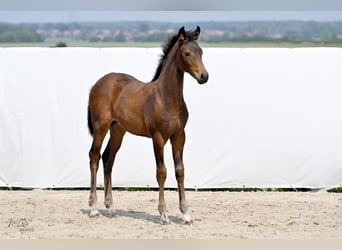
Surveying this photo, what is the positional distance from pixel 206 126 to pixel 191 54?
230 centimetres

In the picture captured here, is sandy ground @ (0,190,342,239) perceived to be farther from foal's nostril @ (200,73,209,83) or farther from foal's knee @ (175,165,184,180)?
foal's nostril @ (200,73,209,83)

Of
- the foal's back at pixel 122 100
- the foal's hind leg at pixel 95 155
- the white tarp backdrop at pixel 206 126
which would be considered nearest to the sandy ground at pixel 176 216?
the foal's hind leg at pixel 95 155

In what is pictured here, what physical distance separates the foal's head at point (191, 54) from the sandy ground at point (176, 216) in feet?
4.08

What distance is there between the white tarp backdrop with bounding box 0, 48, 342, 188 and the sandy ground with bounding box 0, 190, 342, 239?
22cm

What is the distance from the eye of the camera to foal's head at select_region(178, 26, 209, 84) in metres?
5.11

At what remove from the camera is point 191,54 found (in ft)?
17.0

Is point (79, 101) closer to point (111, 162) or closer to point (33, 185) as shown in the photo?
point (33, 185)

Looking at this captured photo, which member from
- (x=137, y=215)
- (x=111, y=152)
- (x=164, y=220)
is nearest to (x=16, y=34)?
(x=111, y=152)

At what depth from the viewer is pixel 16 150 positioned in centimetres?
741

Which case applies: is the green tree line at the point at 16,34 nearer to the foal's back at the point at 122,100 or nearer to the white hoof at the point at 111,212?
the foal's back at the point at 122,100

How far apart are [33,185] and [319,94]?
3.36 meters

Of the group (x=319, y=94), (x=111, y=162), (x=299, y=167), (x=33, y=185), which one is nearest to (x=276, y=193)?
(x=299, y=167)

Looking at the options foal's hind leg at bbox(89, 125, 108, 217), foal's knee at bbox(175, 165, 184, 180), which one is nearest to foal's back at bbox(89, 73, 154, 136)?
foal's hind leg at bbox(89, 125, 108, 217)

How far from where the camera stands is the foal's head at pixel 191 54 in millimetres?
5105
